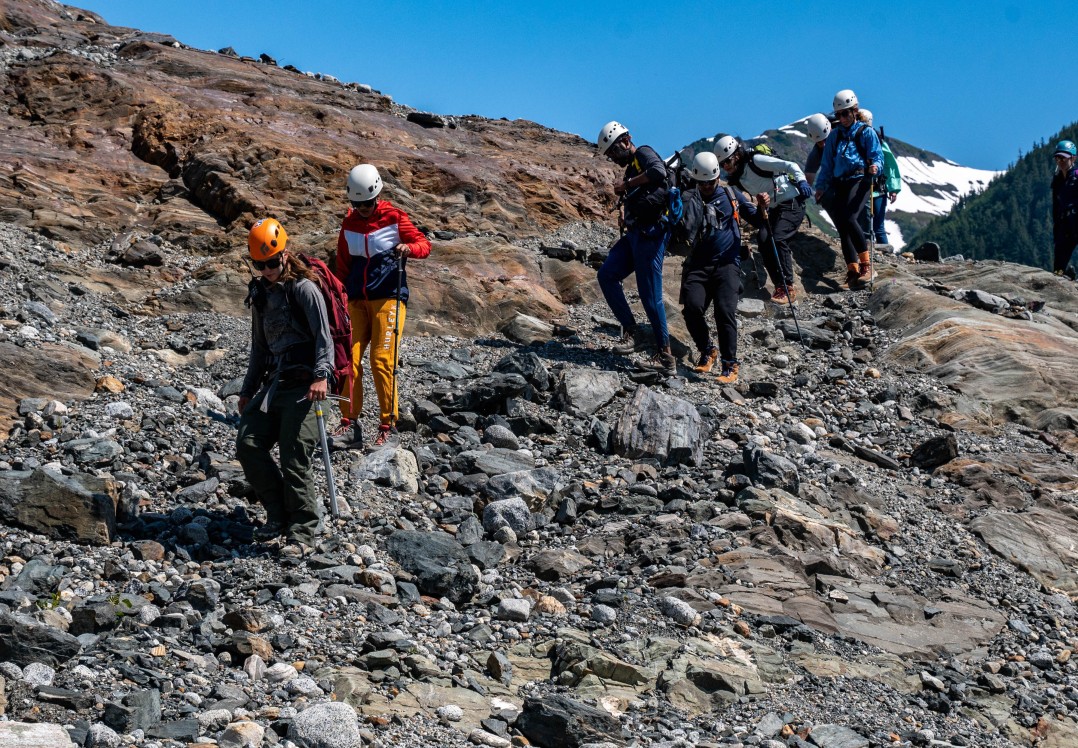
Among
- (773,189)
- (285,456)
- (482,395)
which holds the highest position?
(773,189)

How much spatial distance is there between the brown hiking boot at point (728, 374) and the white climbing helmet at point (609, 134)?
3.47 m

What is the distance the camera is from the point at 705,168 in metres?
13.9

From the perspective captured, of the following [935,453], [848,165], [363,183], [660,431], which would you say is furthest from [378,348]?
[848,165]

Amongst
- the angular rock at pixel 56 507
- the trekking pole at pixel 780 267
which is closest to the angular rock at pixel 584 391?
the trekking pole at pixel 780 267

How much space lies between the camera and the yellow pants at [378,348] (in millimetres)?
10375

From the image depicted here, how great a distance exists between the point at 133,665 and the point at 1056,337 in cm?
→ 1443

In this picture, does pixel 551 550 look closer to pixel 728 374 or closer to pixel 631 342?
pixel 728 374

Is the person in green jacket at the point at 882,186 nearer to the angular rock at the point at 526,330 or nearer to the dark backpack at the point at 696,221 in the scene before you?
the dark backpack at the point at 696,221

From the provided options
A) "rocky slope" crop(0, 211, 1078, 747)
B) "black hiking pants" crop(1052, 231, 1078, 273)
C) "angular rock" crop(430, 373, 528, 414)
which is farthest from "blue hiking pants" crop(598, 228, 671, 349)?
"black hiking pants" crop(1052, 231, 1078, 273)

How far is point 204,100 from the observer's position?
760 inches

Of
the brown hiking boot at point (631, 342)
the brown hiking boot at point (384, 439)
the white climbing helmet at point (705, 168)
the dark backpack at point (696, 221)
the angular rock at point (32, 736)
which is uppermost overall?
the white climbing helmet at point (705, 168)

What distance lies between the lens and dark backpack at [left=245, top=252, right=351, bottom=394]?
8.19 meters

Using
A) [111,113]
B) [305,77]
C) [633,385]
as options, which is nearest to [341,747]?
[633,385]

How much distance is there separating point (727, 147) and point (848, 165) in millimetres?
2609
